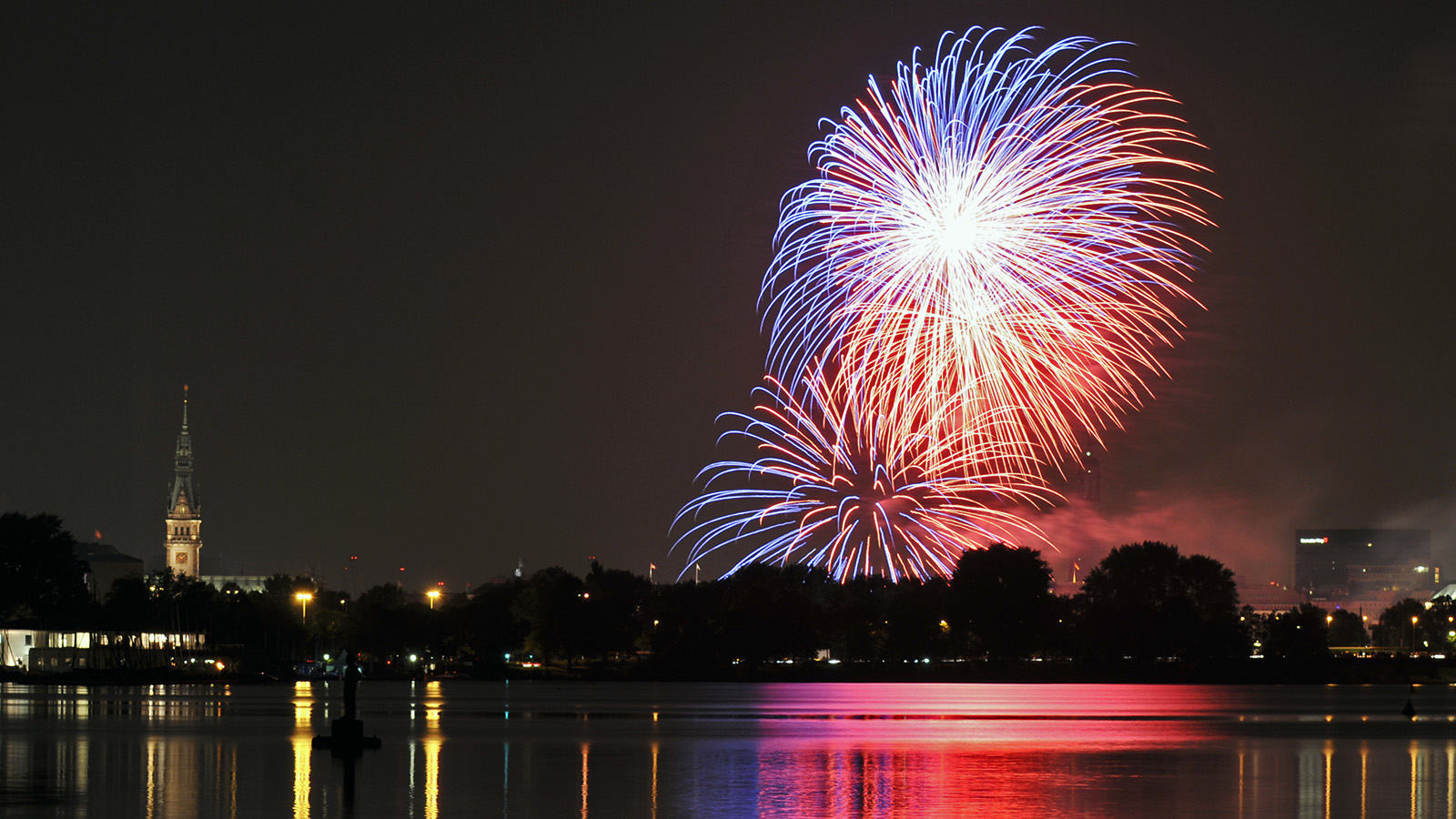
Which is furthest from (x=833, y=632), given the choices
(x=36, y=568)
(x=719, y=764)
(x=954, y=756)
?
(x=719, y=764)

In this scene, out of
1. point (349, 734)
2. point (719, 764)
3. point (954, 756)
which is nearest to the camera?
point (719, 764)

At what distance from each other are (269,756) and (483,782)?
8.40 metres

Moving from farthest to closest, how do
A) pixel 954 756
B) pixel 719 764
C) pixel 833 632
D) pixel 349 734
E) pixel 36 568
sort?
1. pixel 833 632
2. pixel 36 568
3. pixel 954 756
4. pixel 349 734
5. pixel 719 764

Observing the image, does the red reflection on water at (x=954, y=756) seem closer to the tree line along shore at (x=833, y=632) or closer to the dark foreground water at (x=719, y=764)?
the dark foreground water at (x=719, y=764)

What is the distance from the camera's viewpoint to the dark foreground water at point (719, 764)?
1094 inches

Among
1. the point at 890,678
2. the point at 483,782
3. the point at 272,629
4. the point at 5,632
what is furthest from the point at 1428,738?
the point at 272,629

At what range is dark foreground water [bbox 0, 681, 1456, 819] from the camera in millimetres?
27797

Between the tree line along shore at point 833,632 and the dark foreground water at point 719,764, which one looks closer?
the dark foreground water at point 719,764

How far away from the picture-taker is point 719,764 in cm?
3728

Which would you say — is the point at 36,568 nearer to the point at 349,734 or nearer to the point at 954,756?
the point at 349,734

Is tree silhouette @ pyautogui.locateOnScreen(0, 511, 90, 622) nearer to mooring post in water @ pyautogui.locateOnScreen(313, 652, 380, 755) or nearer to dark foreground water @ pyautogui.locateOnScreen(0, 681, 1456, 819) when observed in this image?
dark foreground water @ pyautogui.locateOnScreen(0, 681, 1456, 819)

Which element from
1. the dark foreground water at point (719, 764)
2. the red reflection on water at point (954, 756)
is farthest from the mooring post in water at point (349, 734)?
the red reflection on water at point (954, 756)

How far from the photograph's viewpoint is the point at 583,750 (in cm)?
4281

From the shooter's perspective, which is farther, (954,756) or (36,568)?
(36,568)
